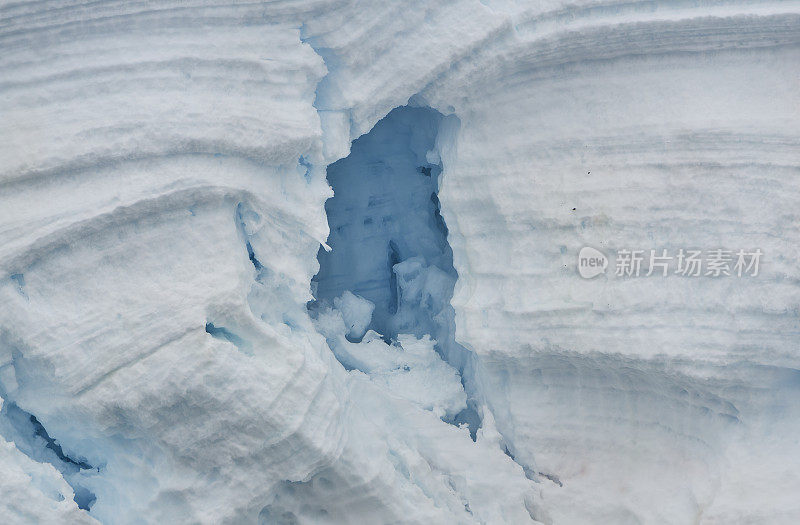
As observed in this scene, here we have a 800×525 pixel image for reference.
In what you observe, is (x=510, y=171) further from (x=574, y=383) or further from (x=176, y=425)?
(x=176, y=425)

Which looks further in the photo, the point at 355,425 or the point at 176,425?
the point at 355,425

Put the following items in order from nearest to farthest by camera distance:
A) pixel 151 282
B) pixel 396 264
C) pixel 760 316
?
pixel 151 282, pixel 760 316, pixel 396 264

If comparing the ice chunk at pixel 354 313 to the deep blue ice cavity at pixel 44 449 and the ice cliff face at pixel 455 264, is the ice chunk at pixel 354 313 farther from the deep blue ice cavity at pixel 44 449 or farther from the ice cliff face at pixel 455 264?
the deep blue ice cavity at pixel 44 449

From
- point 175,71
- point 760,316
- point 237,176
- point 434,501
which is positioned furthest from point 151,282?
point 760,316

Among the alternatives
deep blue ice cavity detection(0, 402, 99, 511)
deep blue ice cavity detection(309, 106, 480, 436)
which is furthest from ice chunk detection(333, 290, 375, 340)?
deep blue ice cavity detection(0, 402, 99, 511)

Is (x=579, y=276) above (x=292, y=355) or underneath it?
above

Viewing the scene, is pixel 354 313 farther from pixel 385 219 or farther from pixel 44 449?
pixel 44 449

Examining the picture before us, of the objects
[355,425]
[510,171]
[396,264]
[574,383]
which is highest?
[510,171]

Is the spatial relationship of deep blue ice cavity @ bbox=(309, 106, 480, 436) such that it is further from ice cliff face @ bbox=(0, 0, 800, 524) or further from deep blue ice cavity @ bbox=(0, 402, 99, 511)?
deep blue ice cavity @ bbox=(0, 402, 99, 511)

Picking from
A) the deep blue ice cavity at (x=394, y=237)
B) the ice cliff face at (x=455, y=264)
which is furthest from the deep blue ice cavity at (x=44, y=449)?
the deep blue ice cavity at (x=394, y=237)
